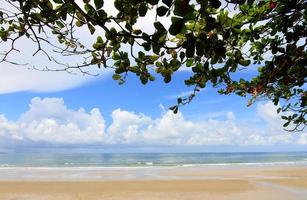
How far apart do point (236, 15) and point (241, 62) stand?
0.62 meters

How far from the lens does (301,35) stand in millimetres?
3244

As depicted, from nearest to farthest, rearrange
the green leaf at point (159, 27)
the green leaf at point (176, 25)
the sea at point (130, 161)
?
the green leaf at point (176, 25)
the green leaf at point (159, 27)
the sea at point (130, 161)

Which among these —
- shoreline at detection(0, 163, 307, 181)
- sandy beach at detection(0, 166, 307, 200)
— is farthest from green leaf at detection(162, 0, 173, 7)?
shoreline at detection(0, 163, 307, 181)

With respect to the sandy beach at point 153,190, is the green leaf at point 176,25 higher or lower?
lower

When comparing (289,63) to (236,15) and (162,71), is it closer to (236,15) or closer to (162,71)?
(236,15)

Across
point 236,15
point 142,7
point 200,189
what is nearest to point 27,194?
point 200,189

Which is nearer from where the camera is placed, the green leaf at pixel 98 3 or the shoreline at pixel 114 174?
the green leaf at pixel 98 3

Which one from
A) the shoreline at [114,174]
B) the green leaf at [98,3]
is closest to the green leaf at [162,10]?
the green leaf at [98,3]

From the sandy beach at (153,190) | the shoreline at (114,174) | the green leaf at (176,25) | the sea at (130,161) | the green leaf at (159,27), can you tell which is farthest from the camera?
the sea at (130,161)

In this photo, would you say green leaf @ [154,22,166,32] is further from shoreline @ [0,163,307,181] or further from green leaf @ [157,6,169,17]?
shoreline @ [0,163,307,181]

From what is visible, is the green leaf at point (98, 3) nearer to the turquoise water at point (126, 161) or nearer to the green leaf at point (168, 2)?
A: the green leaf at point (168, 2)

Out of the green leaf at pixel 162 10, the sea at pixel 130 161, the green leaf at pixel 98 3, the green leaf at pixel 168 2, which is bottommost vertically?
the green leaf at pixel 162 10

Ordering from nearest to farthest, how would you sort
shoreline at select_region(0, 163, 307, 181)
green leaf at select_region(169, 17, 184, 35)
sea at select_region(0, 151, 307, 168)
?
green leaf at select_region(169, 17, 184, 35) → shoreline at select_region(0, 163, 307, 181) → sea at select_region(0, 151, 307, 168)

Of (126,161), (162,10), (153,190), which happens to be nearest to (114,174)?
(153,190)
